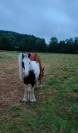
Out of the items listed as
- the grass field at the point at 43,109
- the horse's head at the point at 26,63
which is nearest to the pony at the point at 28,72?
the horse's head at the point at 26,63

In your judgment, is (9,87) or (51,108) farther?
(9,87)

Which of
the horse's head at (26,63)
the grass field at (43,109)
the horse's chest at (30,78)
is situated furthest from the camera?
the horse's chest at (30,78)

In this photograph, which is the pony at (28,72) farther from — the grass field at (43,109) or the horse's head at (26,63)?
the grass field at (43,109)

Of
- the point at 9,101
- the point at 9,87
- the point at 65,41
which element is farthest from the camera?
the point at 65,41

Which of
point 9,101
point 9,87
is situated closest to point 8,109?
point 9,101

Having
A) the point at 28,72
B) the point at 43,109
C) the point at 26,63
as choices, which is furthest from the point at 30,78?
the point at 43,109

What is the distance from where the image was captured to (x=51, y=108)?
838 cm

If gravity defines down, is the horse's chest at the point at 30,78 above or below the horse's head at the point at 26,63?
below

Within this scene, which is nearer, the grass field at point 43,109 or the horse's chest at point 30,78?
the grass field at point 43,109

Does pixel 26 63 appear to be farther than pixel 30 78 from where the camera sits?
No

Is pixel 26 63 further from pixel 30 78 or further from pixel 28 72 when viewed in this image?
pixel 30 78

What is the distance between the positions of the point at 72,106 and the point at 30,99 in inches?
41.6

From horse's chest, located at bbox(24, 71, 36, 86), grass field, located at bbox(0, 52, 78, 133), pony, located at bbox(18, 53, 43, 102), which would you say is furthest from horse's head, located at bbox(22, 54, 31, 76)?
grass field, located at bbox(0, 52, 78, 133)

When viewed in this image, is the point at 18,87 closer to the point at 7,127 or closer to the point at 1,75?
the point at 1,75
